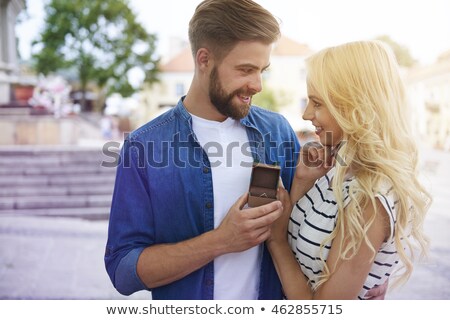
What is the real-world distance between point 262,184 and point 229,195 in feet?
0.67

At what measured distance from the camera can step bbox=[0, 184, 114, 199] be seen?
7.08m

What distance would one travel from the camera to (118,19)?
14.4 meters

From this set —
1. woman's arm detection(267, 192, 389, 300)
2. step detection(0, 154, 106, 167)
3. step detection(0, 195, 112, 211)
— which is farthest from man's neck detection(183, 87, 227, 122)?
step detection(0, 154, 106, 167)

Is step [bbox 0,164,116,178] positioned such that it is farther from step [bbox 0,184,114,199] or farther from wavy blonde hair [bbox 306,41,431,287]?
wavy blonde hair [bbox 306,41,431,287]

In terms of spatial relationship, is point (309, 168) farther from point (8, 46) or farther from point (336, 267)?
point (8, 46)

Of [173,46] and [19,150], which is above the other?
[173,46]

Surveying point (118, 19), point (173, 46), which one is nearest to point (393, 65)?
point (118, 19)

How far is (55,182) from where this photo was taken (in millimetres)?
7324

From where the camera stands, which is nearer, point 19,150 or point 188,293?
point 188,293

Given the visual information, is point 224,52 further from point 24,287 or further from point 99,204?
point 99,204

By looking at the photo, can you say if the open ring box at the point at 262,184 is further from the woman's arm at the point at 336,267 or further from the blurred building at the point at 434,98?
the blurred building at the point at 434,98

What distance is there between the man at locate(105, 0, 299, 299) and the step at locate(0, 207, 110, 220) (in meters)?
5.20

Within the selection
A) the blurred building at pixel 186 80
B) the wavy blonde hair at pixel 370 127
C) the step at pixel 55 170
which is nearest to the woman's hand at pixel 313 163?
the wavy blonde hair at pixel 370 127

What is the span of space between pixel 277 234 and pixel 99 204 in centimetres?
570
